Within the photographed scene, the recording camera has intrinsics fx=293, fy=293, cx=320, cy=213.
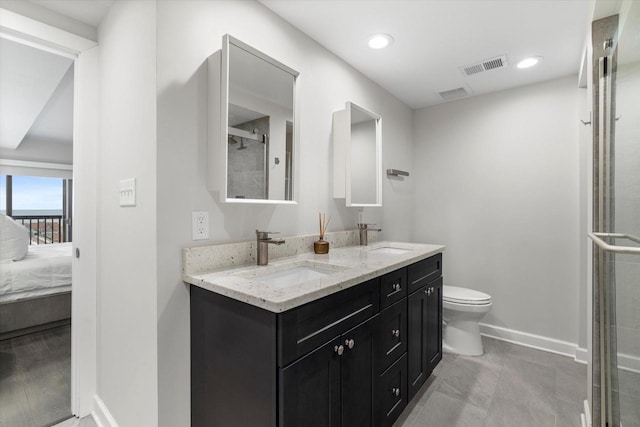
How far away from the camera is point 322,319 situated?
1102 millimetres

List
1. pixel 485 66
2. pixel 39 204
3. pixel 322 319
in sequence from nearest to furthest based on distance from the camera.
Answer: pixel 322 319 → pixel 485 66 → pixel 39 204

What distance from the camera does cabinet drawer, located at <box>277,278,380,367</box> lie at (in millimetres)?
956

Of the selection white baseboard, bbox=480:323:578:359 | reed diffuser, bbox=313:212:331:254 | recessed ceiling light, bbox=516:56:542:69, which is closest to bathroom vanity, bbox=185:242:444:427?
reed diffuser, bbox=313:212:331:254

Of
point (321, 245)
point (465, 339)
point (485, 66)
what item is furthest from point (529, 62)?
point (465, 339)

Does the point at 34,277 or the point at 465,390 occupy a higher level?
the point at 34,277

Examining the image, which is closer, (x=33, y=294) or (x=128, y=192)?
(x=128, y=192)

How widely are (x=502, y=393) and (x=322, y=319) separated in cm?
172

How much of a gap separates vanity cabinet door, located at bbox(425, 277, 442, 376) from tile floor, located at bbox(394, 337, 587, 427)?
0.20 metres

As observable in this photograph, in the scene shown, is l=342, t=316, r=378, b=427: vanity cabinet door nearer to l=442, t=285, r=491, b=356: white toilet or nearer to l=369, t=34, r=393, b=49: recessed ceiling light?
l=442, t=285, r=491, b=356: white toilet

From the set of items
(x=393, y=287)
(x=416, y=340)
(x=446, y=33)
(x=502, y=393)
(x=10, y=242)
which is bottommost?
(x=502, y=393)

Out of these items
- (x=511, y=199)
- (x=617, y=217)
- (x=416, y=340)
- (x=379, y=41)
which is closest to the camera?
(x=617, y=217)

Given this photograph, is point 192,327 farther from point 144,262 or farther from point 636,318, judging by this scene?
point 636,318

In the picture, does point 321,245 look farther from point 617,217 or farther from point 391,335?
point 617,217

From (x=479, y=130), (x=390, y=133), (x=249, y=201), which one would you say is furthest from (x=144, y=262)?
(x=479, y=130)
